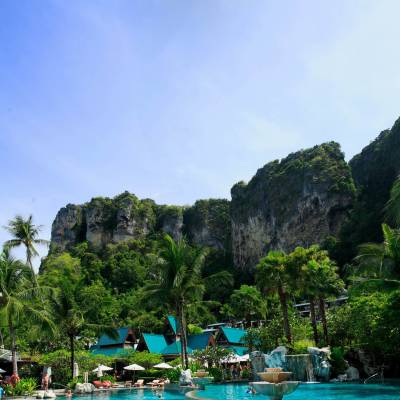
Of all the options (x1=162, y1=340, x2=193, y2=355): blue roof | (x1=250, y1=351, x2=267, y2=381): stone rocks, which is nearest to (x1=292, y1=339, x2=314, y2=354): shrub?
(x1=250, y1=351, x2=267, y2=381): stone rocks

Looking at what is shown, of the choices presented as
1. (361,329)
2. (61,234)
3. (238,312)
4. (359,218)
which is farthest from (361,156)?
(361,329)

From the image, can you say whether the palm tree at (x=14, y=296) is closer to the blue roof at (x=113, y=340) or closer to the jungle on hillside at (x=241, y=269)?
the jungle on hillside at (x=241, y=269)

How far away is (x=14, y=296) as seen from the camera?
27.5 metres

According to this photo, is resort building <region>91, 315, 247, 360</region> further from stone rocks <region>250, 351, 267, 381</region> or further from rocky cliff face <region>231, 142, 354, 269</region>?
rocky cliff face <region>231, 142, 354, 269</region>

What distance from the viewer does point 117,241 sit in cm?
11319

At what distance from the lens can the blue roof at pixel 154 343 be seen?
138 ft

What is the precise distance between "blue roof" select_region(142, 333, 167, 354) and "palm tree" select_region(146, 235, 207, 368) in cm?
1556

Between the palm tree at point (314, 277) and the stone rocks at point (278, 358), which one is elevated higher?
the palm tree at point (314, 277)

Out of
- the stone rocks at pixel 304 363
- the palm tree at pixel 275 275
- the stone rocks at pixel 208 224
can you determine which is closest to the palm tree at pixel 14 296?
the palm tree at pixel 275 275

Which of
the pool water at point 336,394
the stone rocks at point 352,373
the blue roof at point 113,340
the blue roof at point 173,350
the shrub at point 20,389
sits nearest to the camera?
the pool water at point 336,394

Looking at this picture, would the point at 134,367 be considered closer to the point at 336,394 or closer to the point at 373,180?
the point at 336,394

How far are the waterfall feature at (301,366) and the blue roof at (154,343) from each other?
66.9 feet

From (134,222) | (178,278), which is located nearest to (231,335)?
(178,278)

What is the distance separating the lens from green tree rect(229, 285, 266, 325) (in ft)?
183
